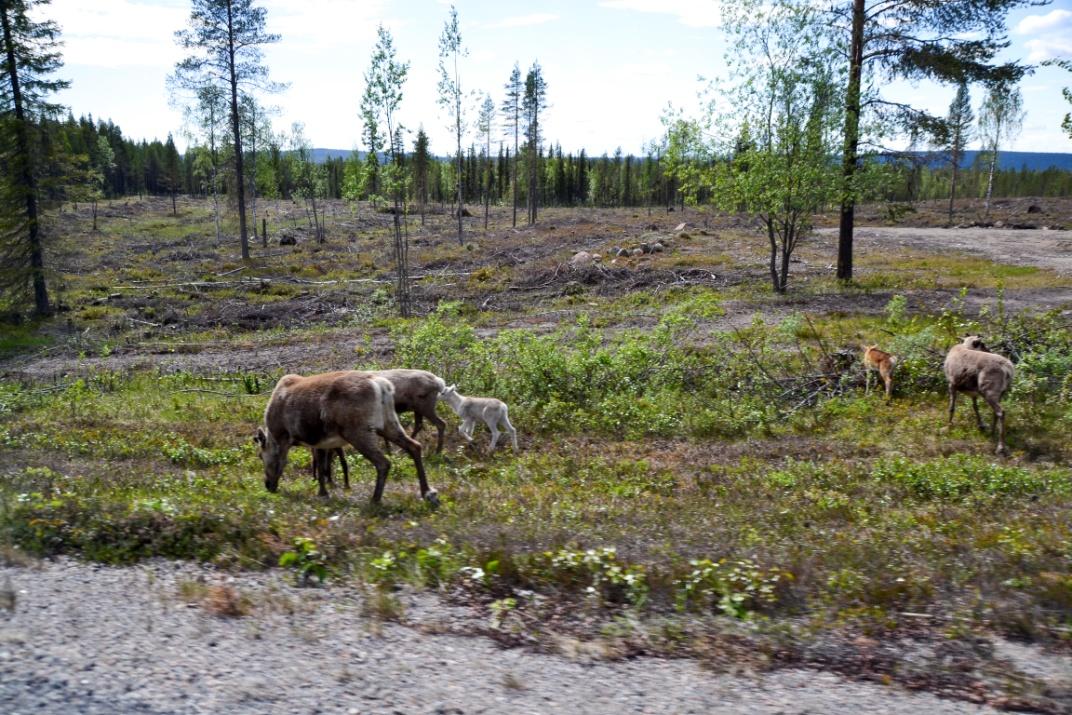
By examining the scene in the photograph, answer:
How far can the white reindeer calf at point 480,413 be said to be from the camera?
12.6 m

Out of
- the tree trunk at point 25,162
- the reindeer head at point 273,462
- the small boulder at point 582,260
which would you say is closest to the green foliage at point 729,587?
the reindeer head at point 273,462

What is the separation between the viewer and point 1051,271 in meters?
31.9

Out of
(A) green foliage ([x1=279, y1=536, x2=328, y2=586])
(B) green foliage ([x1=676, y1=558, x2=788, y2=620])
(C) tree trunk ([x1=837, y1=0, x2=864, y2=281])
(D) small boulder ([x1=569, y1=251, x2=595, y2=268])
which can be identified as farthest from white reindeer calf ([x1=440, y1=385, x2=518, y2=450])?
(D) small boulder ([x1=569, y1=251, x2=595, y2=268])

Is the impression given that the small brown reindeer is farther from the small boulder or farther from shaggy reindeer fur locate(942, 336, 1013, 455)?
the small boulder

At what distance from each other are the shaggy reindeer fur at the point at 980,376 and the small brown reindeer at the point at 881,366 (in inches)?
55.2

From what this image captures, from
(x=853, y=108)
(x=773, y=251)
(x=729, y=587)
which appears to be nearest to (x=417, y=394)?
(x=729, y=587)

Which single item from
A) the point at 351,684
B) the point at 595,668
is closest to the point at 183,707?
the point at 351,684

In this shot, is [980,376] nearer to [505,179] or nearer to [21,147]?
[21,147]

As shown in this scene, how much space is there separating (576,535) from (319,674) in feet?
9.50

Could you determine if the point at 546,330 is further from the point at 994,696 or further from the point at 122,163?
the point at 122,163

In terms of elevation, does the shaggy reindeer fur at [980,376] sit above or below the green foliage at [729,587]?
above

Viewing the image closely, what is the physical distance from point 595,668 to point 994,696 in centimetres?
234

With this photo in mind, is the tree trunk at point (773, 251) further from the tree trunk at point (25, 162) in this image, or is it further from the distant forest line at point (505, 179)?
the distant forest line at point (505, 179)

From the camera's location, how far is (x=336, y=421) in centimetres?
901
